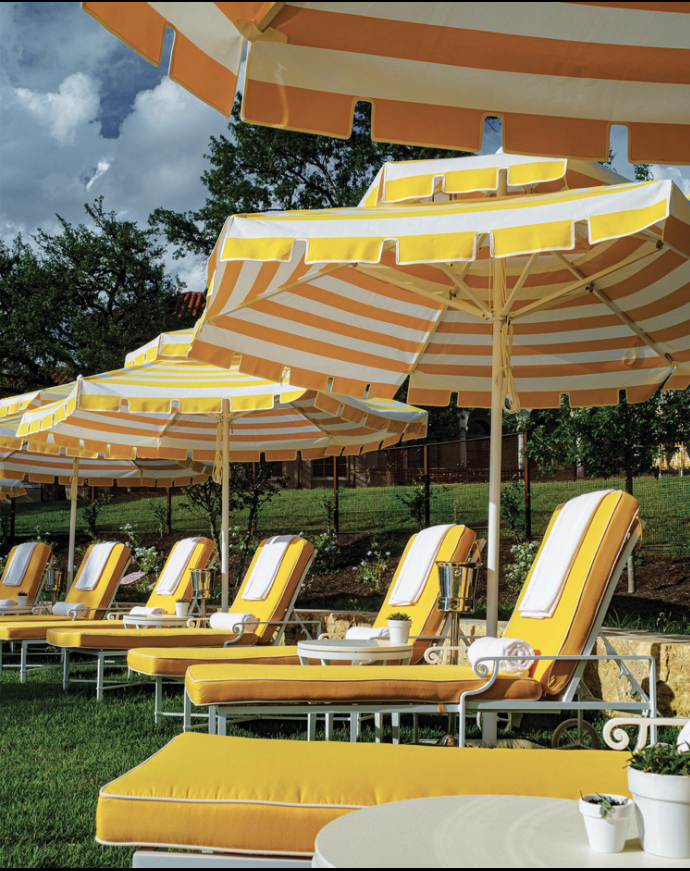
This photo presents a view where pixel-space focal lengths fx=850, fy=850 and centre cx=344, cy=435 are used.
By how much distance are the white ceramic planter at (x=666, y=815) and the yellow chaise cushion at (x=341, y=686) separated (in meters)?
2.30

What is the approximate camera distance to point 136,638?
666 cm

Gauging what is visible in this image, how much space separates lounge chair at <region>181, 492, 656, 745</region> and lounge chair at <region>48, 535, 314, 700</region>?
2.40 metres

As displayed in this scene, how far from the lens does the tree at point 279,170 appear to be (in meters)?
21.6

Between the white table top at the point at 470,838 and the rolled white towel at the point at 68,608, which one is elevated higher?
the white table top at the point at 470,838

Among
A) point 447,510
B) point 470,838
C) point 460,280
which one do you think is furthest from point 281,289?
point 447,510

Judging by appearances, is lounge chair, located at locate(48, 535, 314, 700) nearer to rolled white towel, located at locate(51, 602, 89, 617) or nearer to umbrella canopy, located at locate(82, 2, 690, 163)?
rolled white towel, located at locate(51, 602, 89, 617)

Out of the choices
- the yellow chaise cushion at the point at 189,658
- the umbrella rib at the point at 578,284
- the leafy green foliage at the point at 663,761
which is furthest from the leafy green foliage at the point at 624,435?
the leafy green foliage at the point at 663,761

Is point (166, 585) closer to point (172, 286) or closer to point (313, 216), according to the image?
point (313, 216)

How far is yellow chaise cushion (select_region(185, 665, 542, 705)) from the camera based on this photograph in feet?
12.3

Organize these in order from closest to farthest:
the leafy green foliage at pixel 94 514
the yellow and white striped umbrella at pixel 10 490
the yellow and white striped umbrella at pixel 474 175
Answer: the yellow and white striped umbrella at pixel 474 175 < the yellow and white striped umbrella at pixel 10 490 < the leafy green foliage at pixel 94 514

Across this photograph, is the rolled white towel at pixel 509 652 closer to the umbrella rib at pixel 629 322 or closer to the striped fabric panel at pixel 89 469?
the umbrella rib at pixel 629 322

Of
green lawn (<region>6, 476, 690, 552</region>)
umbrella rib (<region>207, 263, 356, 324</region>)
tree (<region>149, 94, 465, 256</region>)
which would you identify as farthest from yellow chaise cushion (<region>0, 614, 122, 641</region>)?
tree (<region>149, 94, 465, 256</region>)

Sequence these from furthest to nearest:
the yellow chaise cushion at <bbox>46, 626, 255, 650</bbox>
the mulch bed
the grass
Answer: the mulch bed
the yellow chaise cushion at <bbox>46, 626, 255, 650</bbox>
the grass

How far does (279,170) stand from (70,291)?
7387mm
